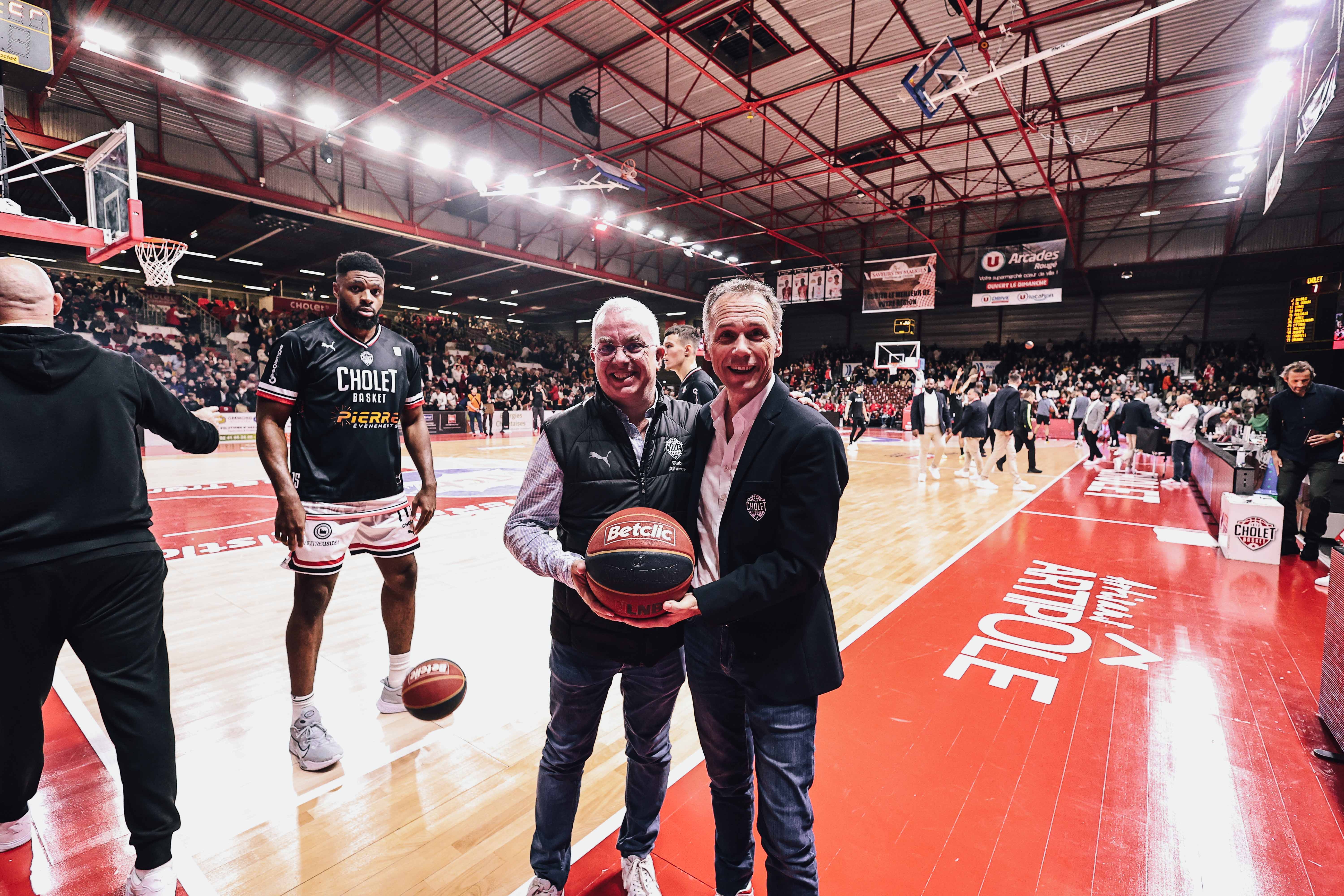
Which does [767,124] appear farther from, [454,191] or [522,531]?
[522,531]

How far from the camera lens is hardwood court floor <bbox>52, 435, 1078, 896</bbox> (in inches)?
77.6

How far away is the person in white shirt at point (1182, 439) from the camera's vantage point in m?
9.81

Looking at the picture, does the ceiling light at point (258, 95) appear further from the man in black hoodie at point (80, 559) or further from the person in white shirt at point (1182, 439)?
the person in white shirt at point (1182, 439)

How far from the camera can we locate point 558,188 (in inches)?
477

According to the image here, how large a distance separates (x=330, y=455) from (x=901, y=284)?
19639 millimetres

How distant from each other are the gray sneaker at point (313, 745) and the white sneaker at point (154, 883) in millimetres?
652

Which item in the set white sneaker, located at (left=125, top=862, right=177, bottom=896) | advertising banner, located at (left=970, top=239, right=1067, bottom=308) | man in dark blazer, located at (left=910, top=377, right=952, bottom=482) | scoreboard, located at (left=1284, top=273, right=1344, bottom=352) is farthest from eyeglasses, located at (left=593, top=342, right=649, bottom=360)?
scoreboard, located at (left=1284, top=273, right=1344, bottom=352)

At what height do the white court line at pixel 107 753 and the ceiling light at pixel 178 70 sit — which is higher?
Result: the ceiling light at pixel 178 70

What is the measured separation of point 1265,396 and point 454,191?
80.8 ft

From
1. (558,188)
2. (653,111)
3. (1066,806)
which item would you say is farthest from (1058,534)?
(653,111)

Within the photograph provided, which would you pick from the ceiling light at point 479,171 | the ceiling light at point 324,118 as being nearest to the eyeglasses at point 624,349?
the ceiling light at point 324,118

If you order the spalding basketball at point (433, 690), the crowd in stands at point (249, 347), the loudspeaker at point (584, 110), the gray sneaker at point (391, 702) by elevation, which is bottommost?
the gray sneaker at point (391, 702)

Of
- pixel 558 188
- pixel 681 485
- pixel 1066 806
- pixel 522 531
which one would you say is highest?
pixel 558 188

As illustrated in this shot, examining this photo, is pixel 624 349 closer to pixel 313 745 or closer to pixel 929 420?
A: pixel 313 745
